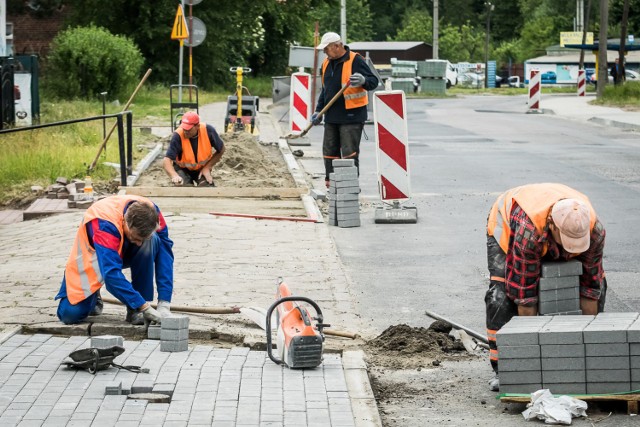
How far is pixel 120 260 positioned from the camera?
7699 mm

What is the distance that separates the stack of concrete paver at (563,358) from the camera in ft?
20.5

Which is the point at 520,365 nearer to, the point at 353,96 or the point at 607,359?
the point at 607,359

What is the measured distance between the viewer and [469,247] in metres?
11.8

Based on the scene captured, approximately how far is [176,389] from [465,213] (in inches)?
318

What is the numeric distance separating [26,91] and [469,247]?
613 inches

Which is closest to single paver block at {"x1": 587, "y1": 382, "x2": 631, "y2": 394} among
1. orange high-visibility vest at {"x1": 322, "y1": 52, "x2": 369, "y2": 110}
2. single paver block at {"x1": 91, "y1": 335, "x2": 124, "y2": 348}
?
single paver block at {"x1": 91, "y1": 335, "x2": 124, "y2": 348}

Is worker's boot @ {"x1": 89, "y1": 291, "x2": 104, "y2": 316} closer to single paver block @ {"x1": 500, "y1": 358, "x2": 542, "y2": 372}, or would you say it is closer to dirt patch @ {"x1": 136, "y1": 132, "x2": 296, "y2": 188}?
single paver block @ {"x1": 500, "y1": 358, "x2": 542, "y2": 372}

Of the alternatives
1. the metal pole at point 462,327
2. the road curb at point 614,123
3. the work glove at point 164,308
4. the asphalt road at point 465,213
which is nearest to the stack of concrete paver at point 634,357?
the metal pole at point 462,327

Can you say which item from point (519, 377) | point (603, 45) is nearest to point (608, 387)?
point (519, 377)

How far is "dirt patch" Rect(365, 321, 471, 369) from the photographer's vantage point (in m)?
7.35

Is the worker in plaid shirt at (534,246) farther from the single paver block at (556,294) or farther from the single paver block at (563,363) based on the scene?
the single paver block at (563,363)

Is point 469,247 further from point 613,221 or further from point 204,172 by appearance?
point 204,172

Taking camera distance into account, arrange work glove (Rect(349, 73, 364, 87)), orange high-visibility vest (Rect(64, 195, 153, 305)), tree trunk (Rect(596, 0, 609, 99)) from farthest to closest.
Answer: tree trunk (Rect(596, 0, 609, 99)) < work glove (Rect(349, 73, 364, 87)) < orange high-visibility vest (Rect(64, 195, 153, 305))

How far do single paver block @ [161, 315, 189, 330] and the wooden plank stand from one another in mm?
7111
